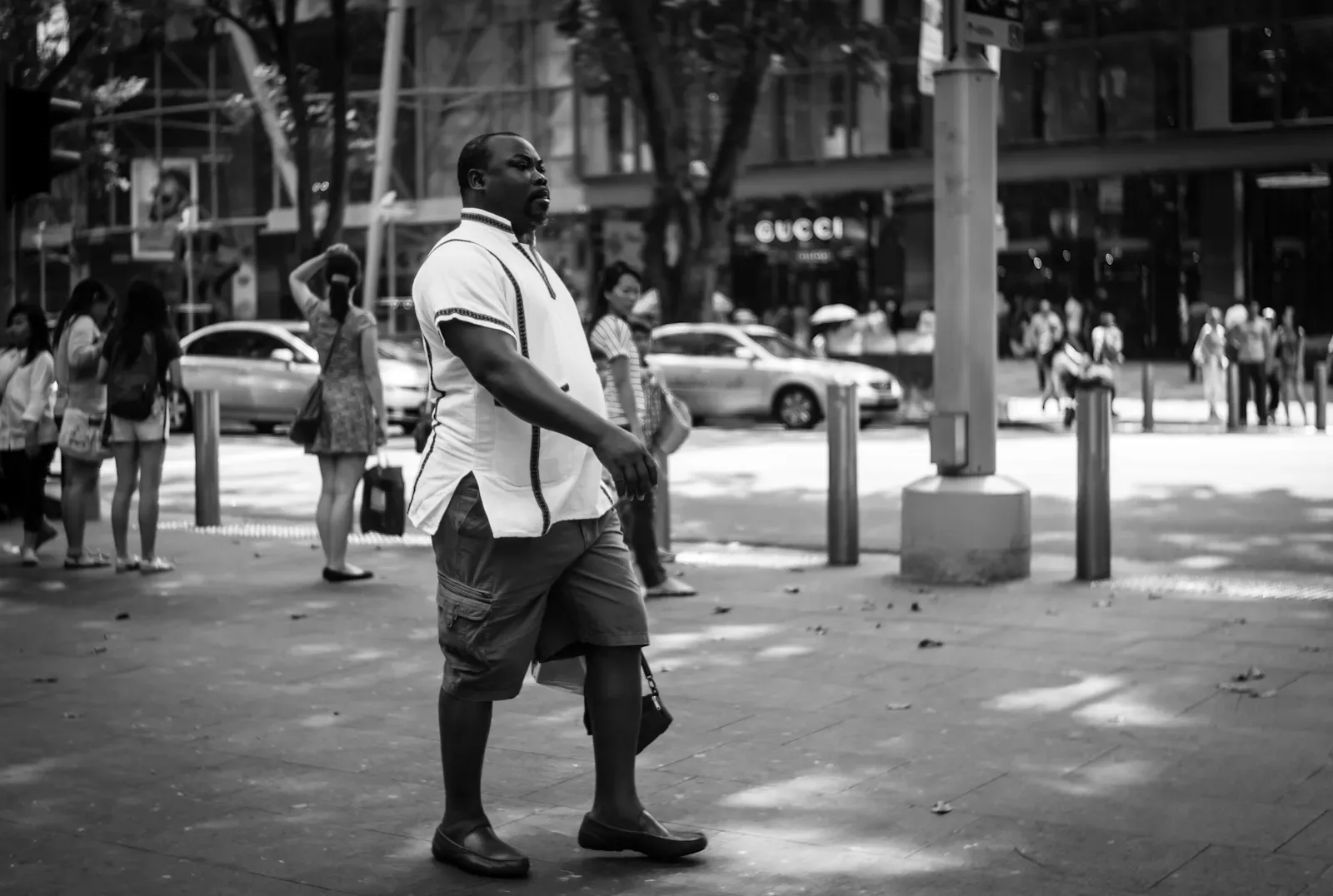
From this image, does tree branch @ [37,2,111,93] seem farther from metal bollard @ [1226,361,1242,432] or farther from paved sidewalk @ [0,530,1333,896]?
metal bollard @ [1226,361,1242,432]

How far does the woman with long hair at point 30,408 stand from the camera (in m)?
10.6

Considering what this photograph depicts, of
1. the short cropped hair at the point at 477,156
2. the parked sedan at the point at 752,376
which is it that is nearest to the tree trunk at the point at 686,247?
the parked sedan at the point at 752,376

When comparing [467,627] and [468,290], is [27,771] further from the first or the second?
[468,290]

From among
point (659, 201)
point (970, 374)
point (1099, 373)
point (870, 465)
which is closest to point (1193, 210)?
point (1099, 373)

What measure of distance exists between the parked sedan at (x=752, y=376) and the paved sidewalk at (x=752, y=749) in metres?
15.3

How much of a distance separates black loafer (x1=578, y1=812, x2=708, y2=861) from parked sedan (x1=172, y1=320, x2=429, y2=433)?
62.7 feet

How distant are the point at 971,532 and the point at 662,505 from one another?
72.9 inches

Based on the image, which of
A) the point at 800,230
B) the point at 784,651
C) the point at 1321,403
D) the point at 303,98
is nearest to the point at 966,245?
the point at 784,651

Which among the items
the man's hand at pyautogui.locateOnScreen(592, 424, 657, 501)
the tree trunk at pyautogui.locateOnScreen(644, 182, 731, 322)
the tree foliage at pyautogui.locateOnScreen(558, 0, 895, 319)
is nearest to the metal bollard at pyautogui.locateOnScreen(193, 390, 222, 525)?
the tree foliage at pyautogui.locateOnScreen(558, 0, 895, 319)

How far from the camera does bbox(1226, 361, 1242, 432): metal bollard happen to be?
2369 centimetres

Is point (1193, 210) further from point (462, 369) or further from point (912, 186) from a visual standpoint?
point (462, 369)

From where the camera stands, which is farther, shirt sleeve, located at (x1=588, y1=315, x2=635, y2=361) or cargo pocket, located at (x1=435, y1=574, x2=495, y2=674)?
shirt sleeve, located at (x1=588, y1=315, x2=635, y2=361)

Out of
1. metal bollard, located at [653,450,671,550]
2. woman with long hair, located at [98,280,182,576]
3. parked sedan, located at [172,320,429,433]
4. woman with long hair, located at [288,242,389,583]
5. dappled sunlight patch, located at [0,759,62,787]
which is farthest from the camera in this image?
parked sedan, located at [172,320,429,433]

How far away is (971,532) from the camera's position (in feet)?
30.5
